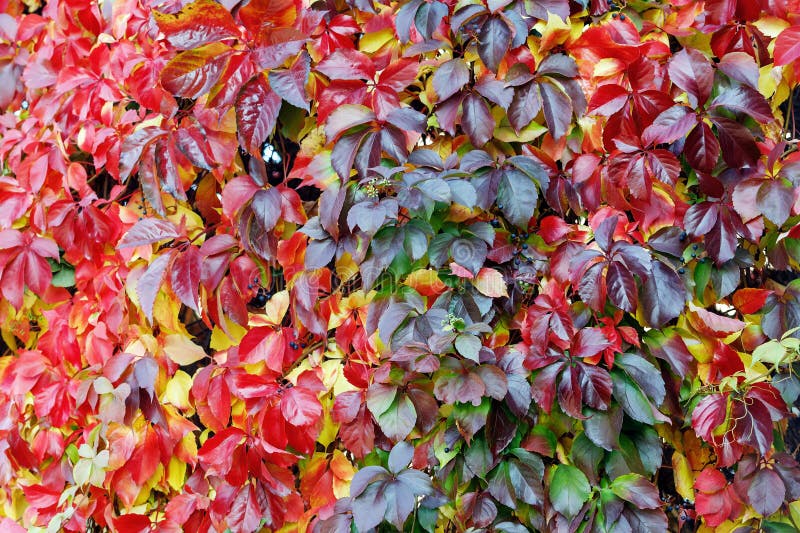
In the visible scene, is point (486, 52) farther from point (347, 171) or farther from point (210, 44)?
point (210, 44)

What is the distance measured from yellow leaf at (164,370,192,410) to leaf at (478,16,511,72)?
893 millimetres

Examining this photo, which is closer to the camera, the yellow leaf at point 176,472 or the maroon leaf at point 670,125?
the maroon leaf at point 670,125

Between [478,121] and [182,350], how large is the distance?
77 cm

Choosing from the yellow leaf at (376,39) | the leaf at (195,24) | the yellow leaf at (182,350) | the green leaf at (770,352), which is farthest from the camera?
the yellow leaf at (182,350)

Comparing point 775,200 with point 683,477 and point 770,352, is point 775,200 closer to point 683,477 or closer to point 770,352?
point 770,352

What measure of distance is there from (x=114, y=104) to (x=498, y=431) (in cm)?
118

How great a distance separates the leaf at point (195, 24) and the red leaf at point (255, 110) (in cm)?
11

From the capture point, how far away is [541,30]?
1.37 metres

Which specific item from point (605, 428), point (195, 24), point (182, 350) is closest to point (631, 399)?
point (605, 428)

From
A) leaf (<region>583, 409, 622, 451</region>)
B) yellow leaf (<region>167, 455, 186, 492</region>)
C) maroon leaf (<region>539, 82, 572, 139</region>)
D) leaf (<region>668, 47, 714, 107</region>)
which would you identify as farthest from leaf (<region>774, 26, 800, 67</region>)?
yellow leaf (<region>167, 455, 186, 492</region>)

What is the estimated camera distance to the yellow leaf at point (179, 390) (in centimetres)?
154

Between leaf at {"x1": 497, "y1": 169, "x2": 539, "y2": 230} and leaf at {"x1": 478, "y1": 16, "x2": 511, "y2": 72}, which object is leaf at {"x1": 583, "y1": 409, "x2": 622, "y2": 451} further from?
leaf at {"x1": 478, "y1": 16, "x2": 511, "y2": 72}

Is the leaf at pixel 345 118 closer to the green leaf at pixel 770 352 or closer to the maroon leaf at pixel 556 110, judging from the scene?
the maroon leaf at pixel 556 110

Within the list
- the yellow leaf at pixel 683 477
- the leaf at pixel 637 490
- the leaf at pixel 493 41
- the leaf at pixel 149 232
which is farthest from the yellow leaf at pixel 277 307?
the yellow leaf at pixel 683 477
